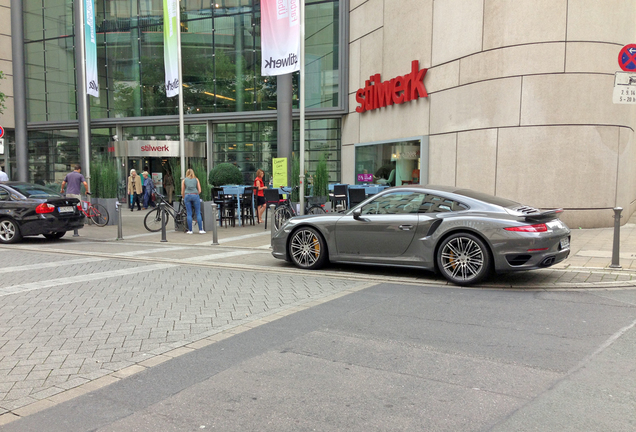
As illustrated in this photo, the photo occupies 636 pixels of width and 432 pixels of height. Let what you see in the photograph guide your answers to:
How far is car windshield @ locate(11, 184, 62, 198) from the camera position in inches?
503

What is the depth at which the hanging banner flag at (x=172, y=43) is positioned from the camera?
56.0ft

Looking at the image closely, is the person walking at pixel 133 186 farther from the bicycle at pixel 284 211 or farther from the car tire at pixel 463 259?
the car tire at pixel 463 259

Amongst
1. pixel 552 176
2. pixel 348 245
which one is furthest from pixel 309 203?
pixel 348 245

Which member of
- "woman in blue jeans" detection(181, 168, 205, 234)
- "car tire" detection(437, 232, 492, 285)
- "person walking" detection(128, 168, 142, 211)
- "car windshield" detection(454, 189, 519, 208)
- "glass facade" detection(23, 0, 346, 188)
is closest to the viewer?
"car tire" detection(437, 232, 492, 285)

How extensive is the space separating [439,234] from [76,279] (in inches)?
214

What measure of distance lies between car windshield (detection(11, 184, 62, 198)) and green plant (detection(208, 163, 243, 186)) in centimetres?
775

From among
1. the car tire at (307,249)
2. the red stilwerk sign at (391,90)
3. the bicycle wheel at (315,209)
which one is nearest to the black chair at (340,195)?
the bicycle wheel at (315,209)

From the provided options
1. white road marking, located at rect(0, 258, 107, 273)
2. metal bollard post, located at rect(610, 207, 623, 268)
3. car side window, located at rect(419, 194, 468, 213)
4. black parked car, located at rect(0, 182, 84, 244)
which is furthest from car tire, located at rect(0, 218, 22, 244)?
metal bollard post, located at rect(610, 207, 623, 268)

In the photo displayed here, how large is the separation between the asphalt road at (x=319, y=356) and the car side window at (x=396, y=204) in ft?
3.80

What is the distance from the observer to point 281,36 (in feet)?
49.8

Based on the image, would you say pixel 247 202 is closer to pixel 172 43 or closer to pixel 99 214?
pixel 99 214

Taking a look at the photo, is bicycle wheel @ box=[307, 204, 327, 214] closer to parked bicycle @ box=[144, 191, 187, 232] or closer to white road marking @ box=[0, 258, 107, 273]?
parked bicycle @ box=[144, 191, 187, 232]

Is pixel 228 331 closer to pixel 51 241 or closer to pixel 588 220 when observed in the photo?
pixel 51 241

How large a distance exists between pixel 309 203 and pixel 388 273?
26.2 ft
